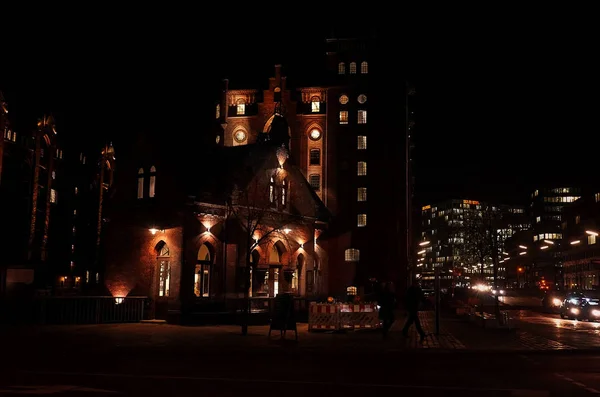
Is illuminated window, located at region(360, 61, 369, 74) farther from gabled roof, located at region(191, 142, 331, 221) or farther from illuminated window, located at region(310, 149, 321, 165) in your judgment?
gabled roof, located at region(191, 142, 331, 221)

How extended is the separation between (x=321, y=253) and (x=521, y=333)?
21055 mm

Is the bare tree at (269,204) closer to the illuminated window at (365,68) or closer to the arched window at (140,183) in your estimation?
the arched window at (140,183)

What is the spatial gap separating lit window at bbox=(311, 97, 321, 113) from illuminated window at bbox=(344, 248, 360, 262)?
52.1 ft

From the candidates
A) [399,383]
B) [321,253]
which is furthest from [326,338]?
[321,253]

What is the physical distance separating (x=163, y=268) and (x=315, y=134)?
36.4 metres

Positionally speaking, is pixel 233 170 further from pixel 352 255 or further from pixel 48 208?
pixel 352 255

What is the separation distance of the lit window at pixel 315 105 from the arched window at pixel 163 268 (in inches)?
1463

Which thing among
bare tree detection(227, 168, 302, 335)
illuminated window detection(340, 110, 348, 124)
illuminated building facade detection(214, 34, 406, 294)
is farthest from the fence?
illuminated window detection(340, 110, 348, 124)

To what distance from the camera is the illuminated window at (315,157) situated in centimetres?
6850

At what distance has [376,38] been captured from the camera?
7556 centimetres

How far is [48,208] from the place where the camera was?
5753 centimetres

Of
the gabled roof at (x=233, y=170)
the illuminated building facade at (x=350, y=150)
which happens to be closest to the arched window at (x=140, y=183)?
the gabled roof at (x=233, y=170)

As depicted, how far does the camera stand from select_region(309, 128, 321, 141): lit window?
2712 inches

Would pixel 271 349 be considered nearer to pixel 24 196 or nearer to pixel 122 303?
pixel 122 303
